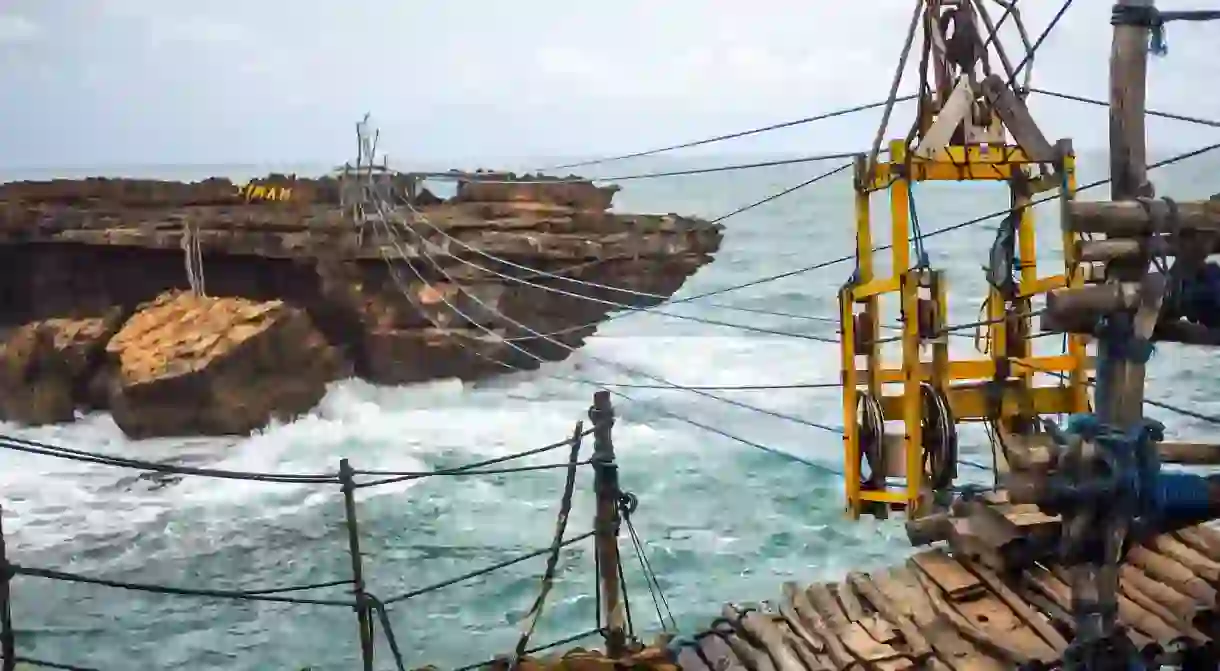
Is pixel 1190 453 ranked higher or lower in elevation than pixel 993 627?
higher

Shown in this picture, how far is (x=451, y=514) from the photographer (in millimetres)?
13539

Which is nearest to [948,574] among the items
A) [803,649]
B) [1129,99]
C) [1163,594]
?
[803,649]

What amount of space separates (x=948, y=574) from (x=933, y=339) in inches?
64.4

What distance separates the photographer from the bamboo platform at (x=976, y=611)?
4216 mm

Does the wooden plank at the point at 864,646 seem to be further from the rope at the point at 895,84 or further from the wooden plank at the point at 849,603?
the rope at the point at 895,84

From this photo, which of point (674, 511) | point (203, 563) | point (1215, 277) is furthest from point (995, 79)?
point (203, 563)

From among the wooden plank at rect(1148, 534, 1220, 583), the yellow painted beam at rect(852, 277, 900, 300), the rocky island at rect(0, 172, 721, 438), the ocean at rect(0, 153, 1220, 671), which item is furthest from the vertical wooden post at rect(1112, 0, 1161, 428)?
the rocky island at rect(0, 172, 721, 438)

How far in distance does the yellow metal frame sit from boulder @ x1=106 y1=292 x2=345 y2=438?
37.1ft

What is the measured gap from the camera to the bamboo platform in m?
4.22

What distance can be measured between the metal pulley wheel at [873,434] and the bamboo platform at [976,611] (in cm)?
119

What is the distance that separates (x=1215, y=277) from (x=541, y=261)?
14.0 m

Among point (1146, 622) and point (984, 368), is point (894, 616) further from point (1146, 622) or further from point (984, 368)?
point (984, 368)

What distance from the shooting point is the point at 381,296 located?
1747cm

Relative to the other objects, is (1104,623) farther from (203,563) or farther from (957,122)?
(203,563)
